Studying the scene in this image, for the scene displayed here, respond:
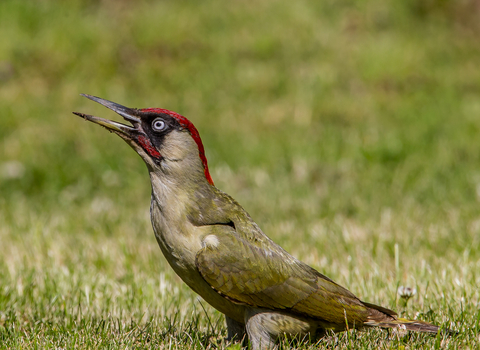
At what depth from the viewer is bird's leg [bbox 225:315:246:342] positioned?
126 inches

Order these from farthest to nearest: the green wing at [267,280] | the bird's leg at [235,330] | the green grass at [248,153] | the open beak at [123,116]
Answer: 1. the green grass at [248,153]
2. the bird's leg at [235,330]
3. the open beak at [123,116]
4. the green wing at [267,280]

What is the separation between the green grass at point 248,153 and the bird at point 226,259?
0.45 feet

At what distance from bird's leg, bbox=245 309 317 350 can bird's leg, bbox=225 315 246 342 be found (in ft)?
0.59

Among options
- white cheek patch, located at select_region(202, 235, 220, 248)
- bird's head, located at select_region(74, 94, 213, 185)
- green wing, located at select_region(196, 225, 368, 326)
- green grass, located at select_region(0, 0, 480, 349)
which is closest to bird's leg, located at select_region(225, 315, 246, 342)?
green grass, located at select_region(0, 0, 480, 349)

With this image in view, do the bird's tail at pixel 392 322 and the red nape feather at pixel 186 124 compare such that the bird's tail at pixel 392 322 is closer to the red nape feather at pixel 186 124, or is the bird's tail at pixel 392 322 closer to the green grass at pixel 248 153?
the green grass at pixel 248 153

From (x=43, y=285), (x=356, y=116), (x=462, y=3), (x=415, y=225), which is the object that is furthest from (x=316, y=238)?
(x=462, y=3)

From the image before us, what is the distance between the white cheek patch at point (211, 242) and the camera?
294cm

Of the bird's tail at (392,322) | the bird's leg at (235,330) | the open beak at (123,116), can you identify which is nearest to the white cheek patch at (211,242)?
the bird's leg at (235,330)

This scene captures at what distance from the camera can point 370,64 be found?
980 centimetres

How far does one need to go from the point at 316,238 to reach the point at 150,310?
1.78 metres

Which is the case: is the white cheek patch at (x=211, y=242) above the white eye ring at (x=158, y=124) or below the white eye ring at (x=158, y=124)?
below

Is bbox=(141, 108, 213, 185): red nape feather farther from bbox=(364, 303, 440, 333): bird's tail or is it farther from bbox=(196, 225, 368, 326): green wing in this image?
bbox=(364, 303, 440, 333): bird's tail

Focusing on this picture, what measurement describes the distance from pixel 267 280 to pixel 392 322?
632 mm

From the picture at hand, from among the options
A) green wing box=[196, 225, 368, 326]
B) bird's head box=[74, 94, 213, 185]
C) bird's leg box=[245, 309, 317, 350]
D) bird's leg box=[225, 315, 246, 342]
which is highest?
bird's head box=[74, 94, 213, 185]
